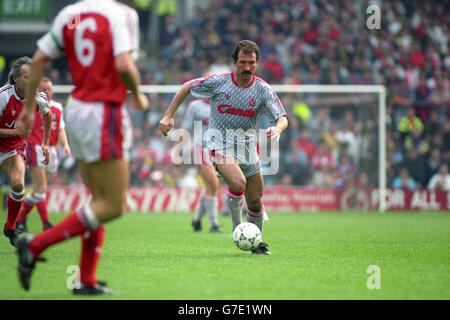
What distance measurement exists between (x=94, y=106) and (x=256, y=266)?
8.54 ft

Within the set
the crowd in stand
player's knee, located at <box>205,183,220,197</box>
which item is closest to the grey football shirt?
player's knee, located at <box>205,183,220,197</box>

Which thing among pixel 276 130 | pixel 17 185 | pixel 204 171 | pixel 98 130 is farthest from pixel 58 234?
pixel 204 171

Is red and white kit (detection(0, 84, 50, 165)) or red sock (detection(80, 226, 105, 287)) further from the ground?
red and white kit (detection(0, 84, 50, 165))

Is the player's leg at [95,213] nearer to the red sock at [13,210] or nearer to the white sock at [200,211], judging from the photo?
the red sock at [13,210]

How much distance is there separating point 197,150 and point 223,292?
7.82m

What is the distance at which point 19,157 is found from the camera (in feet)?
29.6

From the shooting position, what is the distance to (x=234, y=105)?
852 cm

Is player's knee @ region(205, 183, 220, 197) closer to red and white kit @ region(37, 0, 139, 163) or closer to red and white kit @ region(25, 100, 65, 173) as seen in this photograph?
red and white kit @ region(25, 100, 65, 173)

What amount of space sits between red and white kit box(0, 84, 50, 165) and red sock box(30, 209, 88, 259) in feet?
11.4

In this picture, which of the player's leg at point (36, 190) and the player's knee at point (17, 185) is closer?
the player's knee at point (17, 185)

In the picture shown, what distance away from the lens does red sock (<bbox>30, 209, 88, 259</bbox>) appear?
521 cm

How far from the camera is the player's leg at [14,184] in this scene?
8992mm

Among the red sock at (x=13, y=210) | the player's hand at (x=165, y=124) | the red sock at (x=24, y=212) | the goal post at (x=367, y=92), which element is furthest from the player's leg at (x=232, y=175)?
the goal post at (x=367, y=92)
